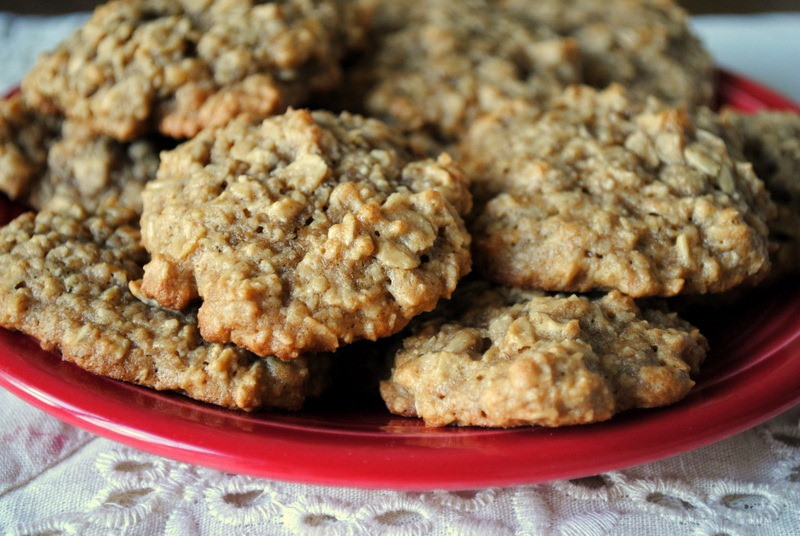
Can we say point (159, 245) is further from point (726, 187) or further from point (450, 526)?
point (726, 187)

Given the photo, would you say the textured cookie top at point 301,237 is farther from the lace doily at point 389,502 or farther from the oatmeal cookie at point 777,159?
the oatmeal cookie at point 777,159

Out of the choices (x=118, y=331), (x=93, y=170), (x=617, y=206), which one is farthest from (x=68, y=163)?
(x=617, y=206)

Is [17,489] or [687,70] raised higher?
[687,70]

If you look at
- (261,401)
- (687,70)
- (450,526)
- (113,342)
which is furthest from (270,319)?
(687,70)

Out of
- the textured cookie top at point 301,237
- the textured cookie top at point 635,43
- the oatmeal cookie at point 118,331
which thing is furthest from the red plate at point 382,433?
the textured cookie top at point 635,43

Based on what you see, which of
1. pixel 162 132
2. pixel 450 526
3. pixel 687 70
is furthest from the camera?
pixel 687 70

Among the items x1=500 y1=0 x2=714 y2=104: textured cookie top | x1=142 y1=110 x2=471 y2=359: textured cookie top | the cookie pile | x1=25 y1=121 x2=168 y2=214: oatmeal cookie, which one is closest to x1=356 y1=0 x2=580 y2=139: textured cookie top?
the cookie pile
